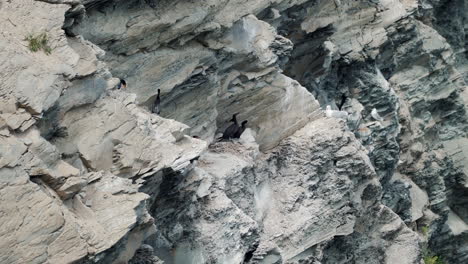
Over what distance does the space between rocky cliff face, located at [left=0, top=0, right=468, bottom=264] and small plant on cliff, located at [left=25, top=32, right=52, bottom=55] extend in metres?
0.06

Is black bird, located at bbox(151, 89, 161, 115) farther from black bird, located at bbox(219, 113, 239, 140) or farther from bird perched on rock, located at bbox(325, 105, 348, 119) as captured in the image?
bird perched on rock, located at bbox(325, 105, 348, 119)

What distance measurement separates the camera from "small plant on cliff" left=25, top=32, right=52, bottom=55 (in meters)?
18.1

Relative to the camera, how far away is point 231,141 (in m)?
24.8

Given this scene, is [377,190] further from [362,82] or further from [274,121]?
[362,82]

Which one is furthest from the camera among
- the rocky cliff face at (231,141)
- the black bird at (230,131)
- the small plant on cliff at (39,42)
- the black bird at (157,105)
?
the black bird at (230,131)

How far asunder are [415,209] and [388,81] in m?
4.91

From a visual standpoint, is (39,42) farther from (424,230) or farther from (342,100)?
(424,230)

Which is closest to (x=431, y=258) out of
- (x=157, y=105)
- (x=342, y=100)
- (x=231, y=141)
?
(x=342, y=100)

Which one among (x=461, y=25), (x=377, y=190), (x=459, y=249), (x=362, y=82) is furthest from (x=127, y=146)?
(x=461, y=25)

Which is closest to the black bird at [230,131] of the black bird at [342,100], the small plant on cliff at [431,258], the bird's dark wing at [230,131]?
the bird's dark wing at [230,131]

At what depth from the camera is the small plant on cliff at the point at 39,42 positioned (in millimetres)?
18061

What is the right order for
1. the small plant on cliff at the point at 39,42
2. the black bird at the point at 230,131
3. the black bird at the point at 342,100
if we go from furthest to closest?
the black bird at the point at 342,100
the black bird at the point at 230,131
the small plant on cliff at the point at 39,42

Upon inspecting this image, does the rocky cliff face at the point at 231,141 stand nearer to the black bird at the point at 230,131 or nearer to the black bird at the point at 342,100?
the black bird at the point at 342,100

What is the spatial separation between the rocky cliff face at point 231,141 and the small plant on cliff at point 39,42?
0.21 feet
